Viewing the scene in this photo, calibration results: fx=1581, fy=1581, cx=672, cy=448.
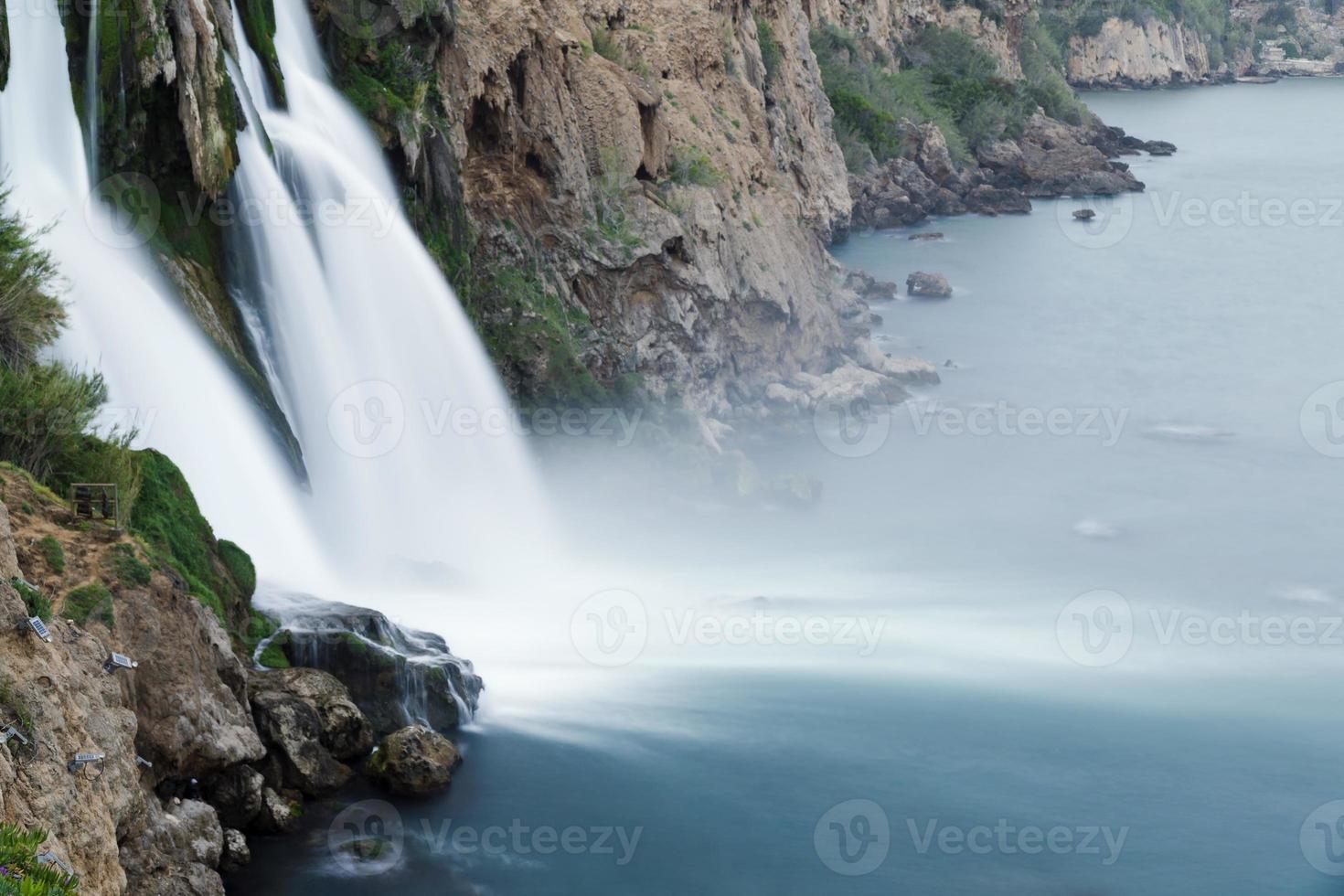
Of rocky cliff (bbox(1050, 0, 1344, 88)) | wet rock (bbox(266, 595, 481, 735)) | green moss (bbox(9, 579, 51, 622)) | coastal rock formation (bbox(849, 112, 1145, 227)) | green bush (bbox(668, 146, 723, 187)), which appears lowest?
rocky cliff (bbox(1050, 0, 1344, 88))

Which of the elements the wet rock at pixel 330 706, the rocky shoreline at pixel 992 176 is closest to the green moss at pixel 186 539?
the wet rock at pixel 330 706

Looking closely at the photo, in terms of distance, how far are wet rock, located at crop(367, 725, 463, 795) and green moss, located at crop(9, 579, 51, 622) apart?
5.51m

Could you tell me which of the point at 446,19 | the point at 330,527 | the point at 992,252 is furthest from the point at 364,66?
the point at 992,252

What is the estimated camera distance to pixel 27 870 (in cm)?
1047

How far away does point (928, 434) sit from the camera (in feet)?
136

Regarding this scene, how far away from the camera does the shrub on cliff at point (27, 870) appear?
32.3 ft

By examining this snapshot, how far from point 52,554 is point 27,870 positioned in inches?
215

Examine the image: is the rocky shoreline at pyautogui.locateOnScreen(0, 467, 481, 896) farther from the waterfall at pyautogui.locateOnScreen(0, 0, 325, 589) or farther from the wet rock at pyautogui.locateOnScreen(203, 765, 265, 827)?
the waterfall at pyautogui.locateOnScreen(0, 0, 325, 589)

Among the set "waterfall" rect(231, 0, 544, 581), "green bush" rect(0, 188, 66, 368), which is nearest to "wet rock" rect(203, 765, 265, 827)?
"green bush" rect(0, 188, 66, 368)

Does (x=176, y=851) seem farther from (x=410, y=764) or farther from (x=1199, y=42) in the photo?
(x=1199, y=42)

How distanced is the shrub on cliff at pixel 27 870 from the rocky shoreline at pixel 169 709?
616 millimetres

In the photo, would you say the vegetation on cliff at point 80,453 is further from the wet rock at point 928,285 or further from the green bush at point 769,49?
the wet rock at point 928,285

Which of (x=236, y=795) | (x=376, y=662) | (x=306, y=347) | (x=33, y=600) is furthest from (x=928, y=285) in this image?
(x=33, y=600)

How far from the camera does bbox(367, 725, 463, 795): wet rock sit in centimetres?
1848
